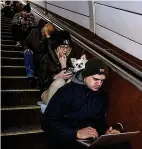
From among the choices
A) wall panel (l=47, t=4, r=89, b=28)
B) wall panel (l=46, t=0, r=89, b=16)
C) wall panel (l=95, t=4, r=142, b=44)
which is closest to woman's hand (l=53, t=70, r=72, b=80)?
wall panel (l=95, t=4, r=142, b=44)

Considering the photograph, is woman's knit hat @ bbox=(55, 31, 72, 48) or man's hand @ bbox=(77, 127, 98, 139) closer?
man's hand @ bbox=(77, 127, 98, 139)

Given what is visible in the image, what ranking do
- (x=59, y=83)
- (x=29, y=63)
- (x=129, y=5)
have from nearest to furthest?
(x=129, y=5), (x=59, y=83), (x=29, y=63)

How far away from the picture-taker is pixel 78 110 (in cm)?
235

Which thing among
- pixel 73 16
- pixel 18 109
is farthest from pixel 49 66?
pixel 73 16

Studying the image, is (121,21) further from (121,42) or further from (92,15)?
(92,15)

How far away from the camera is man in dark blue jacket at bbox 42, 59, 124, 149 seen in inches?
87.4

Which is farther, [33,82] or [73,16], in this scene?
[73,16]

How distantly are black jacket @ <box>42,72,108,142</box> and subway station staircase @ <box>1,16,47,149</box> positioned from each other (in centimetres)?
60

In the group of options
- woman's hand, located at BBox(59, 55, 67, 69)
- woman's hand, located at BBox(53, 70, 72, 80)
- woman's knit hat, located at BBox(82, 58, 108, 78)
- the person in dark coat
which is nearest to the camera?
woman's knit hat, located at BBox(82, 58, 108, 78)

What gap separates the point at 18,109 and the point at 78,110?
106cm

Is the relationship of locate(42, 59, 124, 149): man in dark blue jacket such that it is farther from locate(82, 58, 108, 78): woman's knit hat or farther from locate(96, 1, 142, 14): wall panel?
locate(96, 1, 142, 14): wall panel

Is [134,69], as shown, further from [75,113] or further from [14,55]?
[14,55]

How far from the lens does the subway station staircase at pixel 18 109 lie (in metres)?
2.84

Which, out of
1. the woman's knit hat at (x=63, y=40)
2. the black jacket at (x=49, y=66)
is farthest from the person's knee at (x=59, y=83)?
the woman's knit hat at (x=63, y=40)
